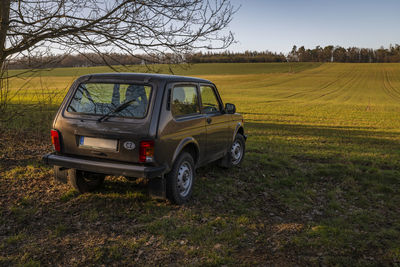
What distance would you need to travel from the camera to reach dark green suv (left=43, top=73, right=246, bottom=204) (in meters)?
4.41

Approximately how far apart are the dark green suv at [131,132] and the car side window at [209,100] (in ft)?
1.14

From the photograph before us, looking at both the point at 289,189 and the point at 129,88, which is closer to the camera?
the point at 129,88

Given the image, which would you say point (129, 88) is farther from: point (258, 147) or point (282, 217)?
point (258, 147)

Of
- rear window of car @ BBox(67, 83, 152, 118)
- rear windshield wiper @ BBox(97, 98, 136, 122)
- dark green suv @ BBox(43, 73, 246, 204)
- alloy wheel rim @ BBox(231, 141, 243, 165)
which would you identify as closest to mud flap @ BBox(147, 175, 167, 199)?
dark green suv @ BBox(43, 73, 246, 204)

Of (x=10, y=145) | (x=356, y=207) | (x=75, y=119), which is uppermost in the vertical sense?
(x=75, y=119)

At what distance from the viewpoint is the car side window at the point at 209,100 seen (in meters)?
5.86

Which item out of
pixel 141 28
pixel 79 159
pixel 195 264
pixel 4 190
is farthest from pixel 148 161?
pixel 141 28

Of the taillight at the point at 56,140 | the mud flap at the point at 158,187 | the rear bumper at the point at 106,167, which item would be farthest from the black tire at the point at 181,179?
the taillight at the point at 56,140

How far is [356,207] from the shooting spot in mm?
5480

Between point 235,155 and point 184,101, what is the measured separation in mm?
2583

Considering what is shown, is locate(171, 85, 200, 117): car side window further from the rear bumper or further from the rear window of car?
the rear bumper

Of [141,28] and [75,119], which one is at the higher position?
[141,28]

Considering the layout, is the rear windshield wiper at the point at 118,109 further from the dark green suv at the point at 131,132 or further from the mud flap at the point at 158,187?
the mud flap at the point at 158,187

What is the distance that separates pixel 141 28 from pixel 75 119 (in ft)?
9.07
